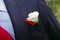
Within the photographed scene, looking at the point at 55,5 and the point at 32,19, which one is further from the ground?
the point at 55,5

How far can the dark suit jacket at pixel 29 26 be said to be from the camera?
49.4 inches

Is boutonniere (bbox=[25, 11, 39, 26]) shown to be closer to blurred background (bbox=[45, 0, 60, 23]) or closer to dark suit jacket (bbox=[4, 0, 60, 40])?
dark suit jacket (bbox=[4, 0, 60, 40])

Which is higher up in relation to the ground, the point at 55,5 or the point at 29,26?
the point at 55,5

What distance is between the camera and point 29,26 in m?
1.27

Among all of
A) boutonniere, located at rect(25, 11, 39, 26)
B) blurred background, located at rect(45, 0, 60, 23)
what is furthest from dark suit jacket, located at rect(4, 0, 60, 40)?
blurred background, located at rect(45, 0, 60, 23)

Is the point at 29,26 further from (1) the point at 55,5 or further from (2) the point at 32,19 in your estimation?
(1) the point at 55,5

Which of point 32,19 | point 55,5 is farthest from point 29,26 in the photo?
point 55,5

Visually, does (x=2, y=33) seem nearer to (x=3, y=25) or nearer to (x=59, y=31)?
(x=3, y=25)

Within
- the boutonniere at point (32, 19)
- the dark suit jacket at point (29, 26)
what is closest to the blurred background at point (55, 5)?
the dark suit jacket at point (29, 26)

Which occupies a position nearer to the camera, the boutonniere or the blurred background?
the boutonniere

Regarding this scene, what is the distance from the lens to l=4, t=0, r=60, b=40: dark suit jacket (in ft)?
4.11

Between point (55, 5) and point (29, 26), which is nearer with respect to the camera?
point (29, 26)

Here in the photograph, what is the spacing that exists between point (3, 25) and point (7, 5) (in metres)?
0.24

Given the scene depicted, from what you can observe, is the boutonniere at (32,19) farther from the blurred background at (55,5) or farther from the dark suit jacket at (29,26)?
the blurred background at (55,5)
